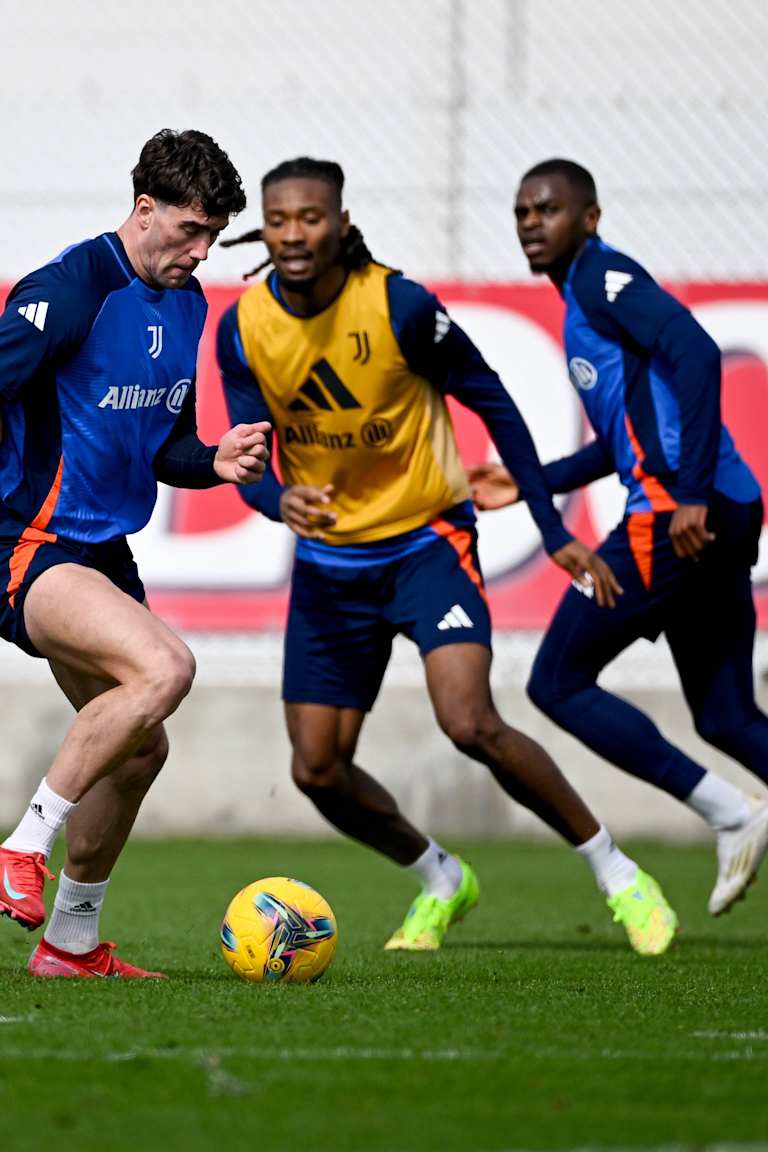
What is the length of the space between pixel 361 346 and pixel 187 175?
1513 millimetres

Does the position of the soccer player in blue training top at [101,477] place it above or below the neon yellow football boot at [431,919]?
above

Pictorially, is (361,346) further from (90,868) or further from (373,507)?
(90,868)

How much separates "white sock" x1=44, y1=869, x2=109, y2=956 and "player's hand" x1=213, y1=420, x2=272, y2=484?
1247 millimetres

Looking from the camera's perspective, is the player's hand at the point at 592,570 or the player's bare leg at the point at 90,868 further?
the player's hand at the point at 592,570

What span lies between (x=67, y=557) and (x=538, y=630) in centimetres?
664

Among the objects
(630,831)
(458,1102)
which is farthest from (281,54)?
(458,1102)

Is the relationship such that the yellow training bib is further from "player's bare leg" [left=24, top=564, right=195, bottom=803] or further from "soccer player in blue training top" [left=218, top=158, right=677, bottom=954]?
"player's bare leg" [left=24, top=564, right=195, bottom=803]

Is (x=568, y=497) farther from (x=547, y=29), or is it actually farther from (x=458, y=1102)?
(x=458, y=1102)

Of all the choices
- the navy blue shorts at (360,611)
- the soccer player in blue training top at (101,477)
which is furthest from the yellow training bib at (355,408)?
the soccer player in blue training top at (101,477)

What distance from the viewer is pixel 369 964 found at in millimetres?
6113

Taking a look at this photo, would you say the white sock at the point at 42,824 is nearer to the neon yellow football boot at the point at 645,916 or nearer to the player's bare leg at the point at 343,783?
the player's bare leg at the point at 343,783

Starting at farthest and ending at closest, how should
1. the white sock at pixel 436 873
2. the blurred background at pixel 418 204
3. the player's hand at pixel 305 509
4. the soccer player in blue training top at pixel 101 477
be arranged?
the blurred background at pixel 418 204
the white sock at pixel 436 873
the player's hand at pixel 305 509
the soccer player in blue training top at pixel 101 477

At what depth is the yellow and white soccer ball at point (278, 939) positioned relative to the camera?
5445mm

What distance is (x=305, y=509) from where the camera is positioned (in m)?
6.43
